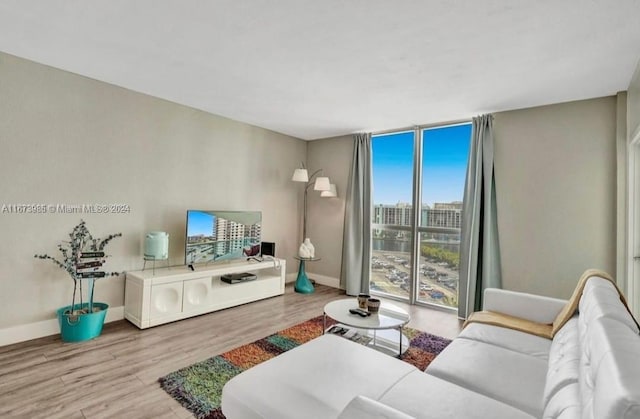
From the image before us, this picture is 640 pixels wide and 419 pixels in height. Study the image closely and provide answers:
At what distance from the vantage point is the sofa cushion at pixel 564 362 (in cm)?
119

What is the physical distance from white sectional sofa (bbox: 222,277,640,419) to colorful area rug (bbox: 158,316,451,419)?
62 centimetres

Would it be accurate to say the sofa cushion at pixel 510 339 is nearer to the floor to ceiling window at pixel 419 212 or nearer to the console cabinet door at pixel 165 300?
the floor to ceiling window at pixel 419 212

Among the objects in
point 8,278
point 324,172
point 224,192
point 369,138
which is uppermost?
point 369,138

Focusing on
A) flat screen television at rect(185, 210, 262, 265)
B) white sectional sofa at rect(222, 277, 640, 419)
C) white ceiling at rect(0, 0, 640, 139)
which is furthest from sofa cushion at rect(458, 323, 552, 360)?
flat screen television at rect(185, 210, 262, 265)

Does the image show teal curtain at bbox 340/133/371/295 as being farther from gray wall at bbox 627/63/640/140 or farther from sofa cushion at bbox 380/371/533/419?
sofa cushion at bbox 380/371/533/419

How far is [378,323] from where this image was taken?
7.97 feet

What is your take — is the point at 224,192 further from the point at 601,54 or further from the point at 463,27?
the point at 601,54

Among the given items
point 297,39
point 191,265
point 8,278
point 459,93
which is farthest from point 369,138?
point 8,278

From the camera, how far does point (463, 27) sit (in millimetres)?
1964

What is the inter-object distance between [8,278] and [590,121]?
18.2 feet

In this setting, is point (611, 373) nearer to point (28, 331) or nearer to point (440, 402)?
point (440, 402)

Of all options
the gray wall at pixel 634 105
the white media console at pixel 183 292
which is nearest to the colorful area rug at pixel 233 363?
the white media console at pixel 183 292

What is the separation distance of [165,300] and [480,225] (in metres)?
3.59

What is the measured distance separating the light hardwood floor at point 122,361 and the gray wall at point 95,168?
0.50 m
